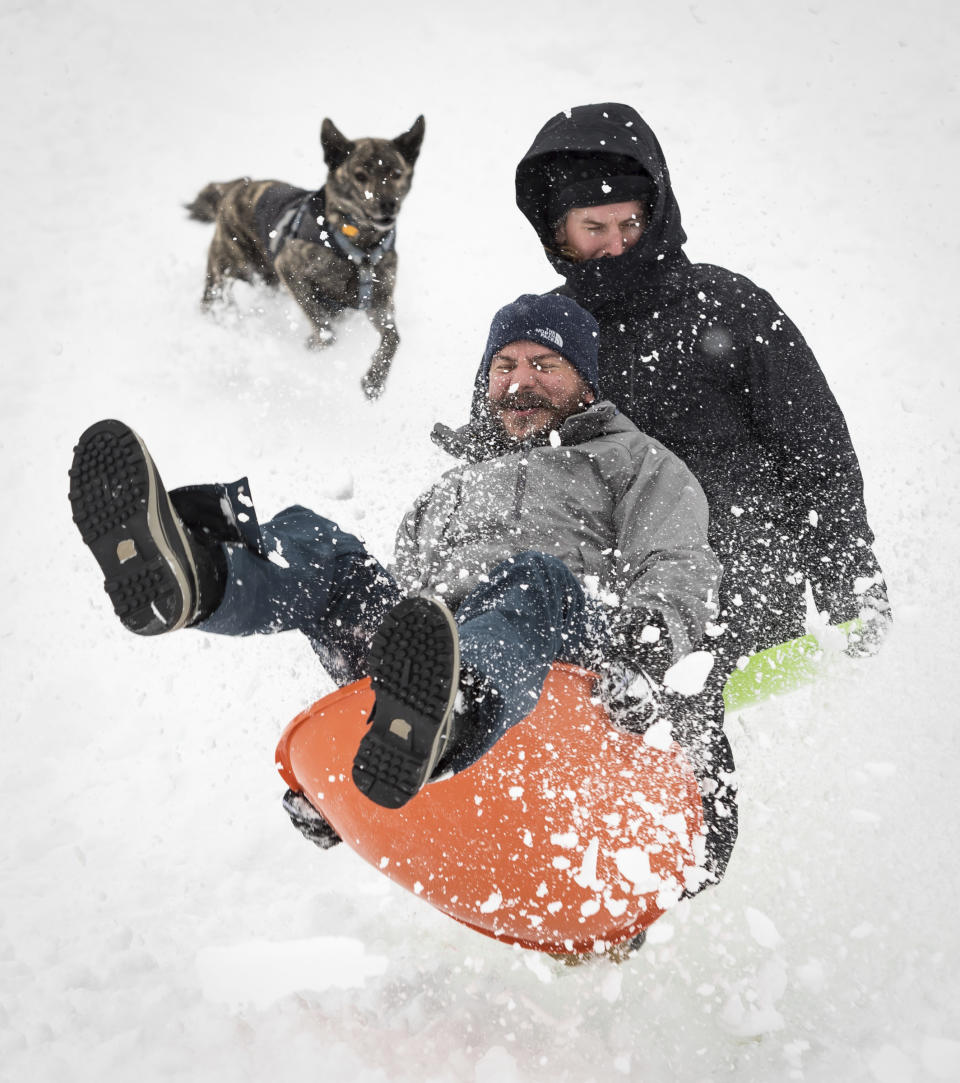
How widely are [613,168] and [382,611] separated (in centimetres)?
168

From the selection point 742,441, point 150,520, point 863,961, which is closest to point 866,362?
point 742,441

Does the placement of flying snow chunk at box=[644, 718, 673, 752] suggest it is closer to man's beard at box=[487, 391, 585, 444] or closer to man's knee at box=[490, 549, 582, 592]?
man's knee at box=[490, 549, 582, 592]

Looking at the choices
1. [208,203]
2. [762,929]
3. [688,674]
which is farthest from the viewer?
[208,203]

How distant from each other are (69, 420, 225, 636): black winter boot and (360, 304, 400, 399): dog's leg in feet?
7.80

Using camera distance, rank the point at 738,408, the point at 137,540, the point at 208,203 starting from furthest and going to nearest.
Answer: the point at 208,203
the point at 738,408
the point at 137,540

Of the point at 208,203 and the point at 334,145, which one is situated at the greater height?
the point at 334,145

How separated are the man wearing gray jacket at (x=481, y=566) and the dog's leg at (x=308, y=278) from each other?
5.69ft

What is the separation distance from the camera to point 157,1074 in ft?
6.58

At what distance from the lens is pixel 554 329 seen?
8.12ft

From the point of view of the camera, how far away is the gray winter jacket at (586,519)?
206 centimetres

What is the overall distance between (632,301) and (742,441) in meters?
0.54

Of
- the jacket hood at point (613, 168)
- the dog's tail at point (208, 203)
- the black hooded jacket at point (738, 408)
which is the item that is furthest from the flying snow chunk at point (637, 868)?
the dog's tail at point (208, 203)

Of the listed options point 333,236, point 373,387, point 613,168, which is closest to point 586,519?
point 613,168

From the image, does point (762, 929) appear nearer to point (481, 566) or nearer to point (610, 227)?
point (481, 566)
